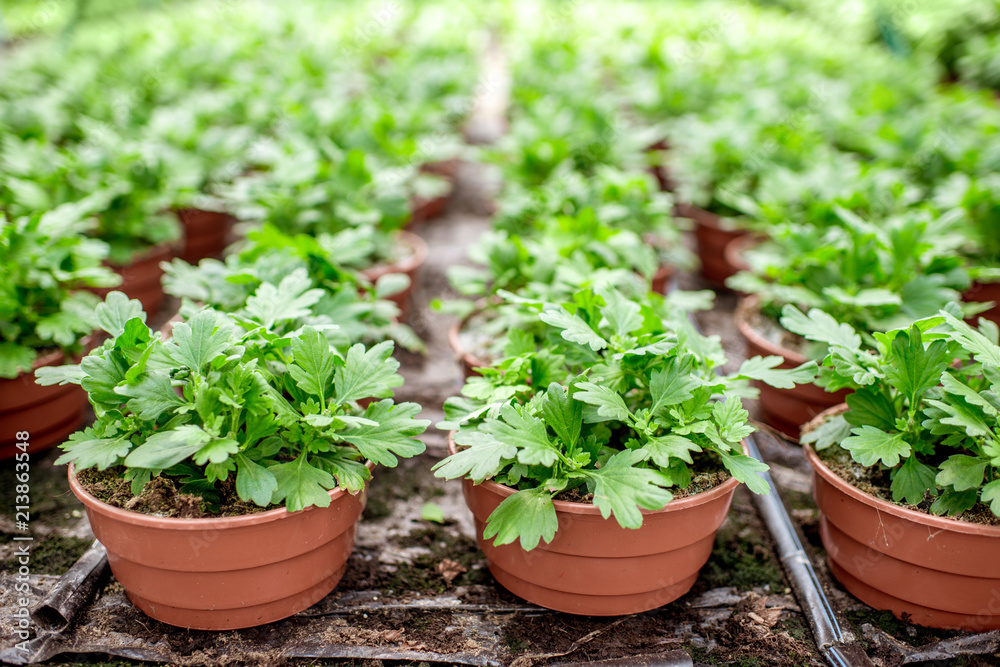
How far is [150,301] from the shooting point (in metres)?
3.41

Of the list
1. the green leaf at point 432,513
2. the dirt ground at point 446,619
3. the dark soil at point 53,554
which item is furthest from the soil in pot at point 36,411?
the green leaf at point 432,513

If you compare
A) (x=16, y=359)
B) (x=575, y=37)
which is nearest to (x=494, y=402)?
(x=16, y=359)

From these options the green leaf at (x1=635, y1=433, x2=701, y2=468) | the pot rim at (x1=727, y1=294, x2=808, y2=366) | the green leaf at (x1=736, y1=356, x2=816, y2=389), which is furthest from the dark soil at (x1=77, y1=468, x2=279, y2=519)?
the pot rim at (x1=727, y1=294, x2=808, y2=366)

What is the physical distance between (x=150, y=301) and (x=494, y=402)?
2313 millimetres

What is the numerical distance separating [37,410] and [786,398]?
2.65 meters

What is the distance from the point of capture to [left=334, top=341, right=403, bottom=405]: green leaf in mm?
1812

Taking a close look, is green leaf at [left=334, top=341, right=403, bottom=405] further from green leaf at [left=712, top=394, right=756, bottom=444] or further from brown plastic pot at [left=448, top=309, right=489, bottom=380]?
green leaf at [left=712, top=394, right=756, bottom=444]

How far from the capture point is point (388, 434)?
1.77 meters

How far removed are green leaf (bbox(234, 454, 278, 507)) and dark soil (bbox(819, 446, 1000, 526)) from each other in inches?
59.0

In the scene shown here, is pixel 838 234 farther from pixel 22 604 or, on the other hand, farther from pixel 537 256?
pixel 22 604

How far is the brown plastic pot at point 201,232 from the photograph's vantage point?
3.97 m

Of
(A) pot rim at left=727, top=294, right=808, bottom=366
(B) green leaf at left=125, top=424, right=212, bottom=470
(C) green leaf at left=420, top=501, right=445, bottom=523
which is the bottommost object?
(C) green leaf at left=420, top=501, right=445, bottom=523

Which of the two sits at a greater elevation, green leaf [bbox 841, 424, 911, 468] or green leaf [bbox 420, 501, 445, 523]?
green leaf [bbox 841, 424, 911, 468]

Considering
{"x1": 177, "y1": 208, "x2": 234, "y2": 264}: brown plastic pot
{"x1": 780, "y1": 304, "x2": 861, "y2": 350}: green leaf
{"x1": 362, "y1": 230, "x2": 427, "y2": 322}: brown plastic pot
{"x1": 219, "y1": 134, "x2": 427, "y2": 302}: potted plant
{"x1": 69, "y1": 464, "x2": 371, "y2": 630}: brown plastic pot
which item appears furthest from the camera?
{"x1": 177, "y1": 208, "x2": 234, "y2": 264}: brown plastic pot
